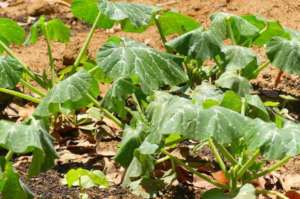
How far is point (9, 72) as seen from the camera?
A: 3412mm

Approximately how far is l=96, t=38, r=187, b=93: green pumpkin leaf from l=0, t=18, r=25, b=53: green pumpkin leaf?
2.35 feet

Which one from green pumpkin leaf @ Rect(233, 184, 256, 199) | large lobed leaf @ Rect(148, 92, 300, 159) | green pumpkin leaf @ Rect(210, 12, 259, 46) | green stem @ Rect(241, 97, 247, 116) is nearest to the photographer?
large lobed leaf @ Rect(148, 92, 300, 159)

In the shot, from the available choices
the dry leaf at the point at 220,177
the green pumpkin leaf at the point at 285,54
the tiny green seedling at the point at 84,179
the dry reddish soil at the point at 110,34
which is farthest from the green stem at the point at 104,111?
the green pumpkin leaf at the point at 285,54

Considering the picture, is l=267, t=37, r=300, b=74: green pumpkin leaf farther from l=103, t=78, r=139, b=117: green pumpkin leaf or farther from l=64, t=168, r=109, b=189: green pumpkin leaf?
l=64, t=168, r=109, b=189: green pumpkin leaf

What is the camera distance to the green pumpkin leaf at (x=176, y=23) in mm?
3895

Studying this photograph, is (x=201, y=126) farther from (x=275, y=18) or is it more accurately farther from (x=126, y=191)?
(x=275, y=18)

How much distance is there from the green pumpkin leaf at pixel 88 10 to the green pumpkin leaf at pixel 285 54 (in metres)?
0.85

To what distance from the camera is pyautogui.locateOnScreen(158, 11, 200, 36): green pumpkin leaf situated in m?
3.89

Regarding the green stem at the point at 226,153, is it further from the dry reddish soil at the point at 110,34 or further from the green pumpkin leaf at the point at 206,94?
the dry reddish soil at the point at 110,34

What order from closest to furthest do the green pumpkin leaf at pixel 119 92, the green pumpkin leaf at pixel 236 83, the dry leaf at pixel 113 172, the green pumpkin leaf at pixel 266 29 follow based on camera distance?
the green pumpkin leaf at pixel 119 92, the dry leaf at pixel 113 172, the green pumpkin leaf at pixel 236 83, the green pumpkin leaf at pixel 266 29

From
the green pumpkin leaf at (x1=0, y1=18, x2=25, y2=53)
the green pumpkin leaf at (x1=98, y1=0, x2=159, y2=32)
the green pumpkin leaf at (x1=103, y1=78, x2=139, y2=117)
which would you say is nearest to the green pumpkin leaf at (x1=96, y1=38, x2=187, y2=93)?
the green pumpkin leaf at (x1=103, y1=78, x2=139, y2=117)

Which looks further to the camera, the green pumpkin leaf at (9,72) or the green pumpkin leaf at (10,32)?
the green pumpkin leaf at (10,32)

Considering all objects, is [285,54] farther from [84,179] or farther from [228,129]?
[84,179]

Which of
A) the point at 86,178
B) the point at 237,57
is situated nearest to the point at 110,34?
the point at 237,57
